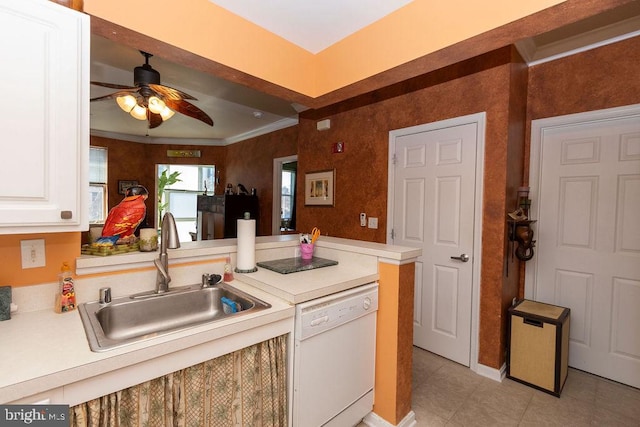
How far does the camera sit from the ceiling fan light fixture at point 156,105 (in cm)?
280

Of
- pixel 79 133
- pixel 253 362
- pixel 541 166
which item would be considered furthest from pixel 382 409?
pixel 541 166

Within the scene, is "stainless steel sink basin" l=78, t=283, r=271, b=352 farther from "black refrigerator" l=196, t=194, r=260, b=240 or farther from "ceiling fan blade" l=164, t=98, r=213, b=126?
"black refrigerator" l=196, t=194, r=260, b=240

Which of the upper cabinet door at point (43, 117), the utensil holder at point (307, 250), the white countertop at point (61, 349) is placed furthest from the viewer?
the utensil holder at point (307, 250)

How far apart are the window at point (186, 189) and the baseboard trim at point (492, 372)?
19.7ft

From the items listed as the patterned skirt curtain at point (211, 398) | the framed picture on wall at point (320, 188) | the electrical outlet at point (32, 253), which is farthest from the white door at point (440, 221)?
the electrical outlet at point (32, 253)

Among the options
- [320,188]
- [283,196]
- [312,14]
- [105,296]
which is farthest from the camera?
[283,196]

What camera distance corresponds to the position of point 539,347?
2.28 metres

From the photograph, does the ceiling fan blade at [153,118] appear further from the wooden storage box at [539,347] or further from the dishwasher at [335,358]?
the wooden storage box at [539,347]

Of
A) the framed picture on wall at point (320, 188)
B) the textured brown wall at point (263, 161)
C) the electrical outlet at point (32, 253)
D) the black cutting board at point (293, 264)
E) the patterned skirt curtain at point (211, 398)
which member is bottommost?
the patterned skirt curtain at point (211, 398)

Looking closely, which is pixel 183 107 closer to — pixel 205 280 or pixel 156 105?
pixel 156 105

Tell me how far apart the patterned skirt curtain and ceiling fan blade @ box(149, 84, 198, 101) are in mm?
2132

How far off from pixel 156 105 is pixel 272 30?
1.60 m

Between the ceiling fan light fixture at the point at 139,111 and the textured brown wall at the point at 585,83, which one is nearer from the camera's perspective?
the textured brown wall at the point at 585,83

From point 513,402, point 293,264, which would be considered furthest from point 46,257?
point 513,402
